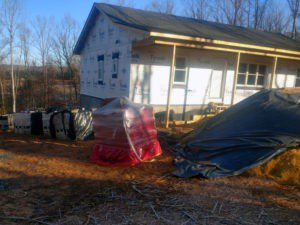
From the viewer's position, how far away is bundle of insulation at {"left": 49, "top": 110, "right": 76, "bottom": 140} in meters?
7.39

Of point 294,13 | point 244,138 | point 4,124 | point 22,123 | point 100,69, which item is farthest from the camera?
point 294,13

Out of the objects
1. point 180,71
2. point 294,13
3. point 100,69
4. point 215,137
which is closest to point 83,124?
point 215,137

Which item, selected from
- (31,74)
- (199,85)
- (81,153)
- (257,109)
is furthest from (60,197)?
(31,74)

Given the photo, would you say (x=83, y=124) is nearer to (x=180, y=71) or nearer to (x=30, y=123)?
(x=30, y=123)

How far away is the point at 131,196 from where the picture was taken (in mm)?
3877

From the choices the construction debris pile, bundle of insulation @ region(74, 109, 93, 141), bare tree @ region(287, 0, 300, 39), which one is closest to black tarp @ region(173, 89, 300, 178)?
the construction debris pile

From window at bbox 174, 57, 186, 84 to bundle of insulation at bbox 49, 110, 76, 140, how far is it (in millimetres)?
5035

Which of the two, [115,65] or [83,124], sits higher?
[115,65]

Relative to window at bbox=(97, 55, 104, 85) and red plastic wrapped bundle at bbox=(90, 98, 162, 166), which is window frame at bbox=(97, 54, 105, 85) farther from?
red plastic wrapped bundle at bbox=(90, 98, 162, 166)

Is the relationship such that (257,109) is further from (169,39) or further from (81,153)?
(81,153)

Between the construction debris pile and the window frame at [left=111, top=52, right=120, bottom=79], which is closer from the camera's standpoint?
the construction debris pile

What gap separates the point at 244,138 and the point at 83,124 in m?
4.70

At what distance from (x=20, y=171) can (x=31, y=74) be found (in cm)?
1773

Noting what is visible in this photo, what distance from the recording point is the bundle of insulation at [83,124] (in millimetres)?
7426
